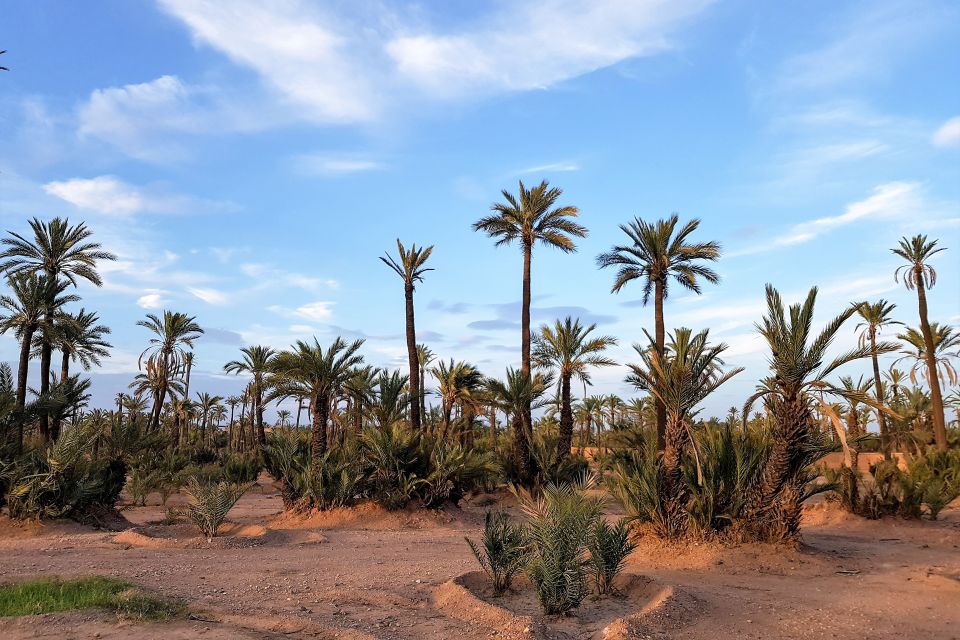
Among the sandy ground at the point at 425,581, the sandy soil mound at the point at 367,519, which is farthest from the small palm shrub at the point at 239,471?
the sandy ground at the point at 425,581

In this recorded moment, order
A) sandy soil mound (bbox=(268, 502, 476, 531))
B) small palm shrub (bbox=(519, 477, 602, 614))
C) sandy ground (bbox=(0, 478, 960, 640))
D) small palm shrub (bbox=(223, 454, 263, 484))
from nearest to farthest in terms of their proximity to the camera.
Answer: sandy ground (bbox=(0, 478, 960, 640))
small palm shrub (bbox=(519, 477, 602, 614))
sandy soil mound (bbox=(268, 502, 476, 531))
small palm shrub (bbox=(223, 454, 263, 484))

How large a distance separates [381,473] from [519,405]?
7.65m

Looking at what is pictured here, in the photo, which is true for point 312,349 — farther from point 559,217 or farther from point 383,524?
point 559,217

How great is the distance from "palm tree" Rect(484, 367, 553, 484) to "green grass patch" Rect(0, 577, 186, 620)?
17.1 metres

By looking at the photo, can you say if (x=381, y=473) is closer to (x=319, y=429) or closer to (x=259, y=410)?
(x=319, y=429)

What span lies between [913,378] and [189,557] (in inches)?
1371

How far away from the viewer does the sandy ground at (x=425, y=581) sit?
7.12m

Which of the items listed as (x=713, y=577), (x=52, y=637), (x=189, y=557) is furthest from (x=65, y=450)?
(x=713, y=577)

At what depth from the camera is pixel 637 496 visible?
12.8 metres

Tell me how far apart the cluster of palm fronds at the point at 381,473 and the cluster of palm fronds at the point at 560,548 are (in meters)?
9.72

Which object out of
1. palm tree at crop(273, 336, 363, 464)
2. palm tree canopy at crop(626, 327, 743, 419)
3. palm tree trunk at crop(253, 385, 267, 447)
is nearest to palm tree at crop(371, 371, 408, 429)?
palm tree at crop(273, 336, 363, 464)

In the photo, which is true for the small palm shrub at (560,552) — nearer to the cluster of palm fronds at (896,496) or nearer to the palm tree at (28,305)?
the cluster of palm fronds at (896,496)

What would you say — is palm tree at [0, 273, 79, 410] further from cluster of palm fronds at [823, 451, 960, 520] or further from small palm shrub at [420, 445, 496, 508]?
cluster of palm fronds at [823, 451, 960, 520]

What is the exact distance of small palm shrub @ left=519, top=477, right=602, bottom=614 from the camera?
7707mm
